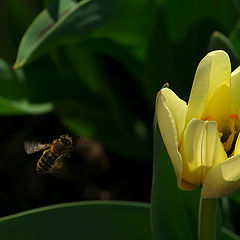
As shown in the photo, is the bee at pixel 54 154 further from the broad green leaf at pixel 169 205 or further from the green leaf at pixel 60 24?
the green leaf at pixel 60 24

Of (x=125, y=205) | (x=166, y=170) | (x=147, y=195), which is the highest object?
(x=166, y=170)

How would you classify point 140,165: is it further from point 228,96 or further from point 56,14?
point 228,96

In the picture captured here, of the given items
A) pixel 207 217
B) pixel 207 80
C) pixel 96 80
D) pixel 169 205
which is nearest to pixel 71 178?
pixel 96 80

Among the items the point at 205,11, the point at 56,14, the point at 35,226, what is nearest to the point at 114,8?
the point at 56,14

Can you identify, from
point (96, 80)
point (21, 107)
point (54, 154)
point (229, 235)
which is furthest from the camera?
point (96, 80)

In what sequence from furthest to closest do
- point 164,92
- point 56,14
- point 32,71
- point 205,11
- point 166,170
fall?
point 32,71
point 205,11
point 56,14
point 166,170
point 164,92

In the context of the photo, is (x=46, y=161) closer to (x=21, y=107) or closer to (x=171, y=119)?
(x=171, y=119)

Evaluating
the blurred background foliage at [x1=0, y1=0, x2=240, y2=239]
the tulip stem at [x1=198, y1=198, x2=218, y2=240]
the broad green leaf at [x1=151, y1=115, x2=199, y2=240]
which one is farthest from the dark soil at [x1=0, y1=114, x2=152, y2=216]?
the tulip stem at [x1=198, y1=198, x2=218, y2=240]
